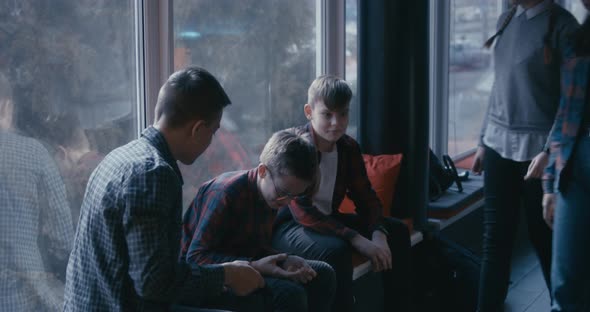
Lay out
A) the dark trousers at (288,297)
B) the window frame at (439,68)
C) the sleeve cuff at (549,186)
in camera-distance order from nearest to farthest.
Result: the dark trousers at (288,297) < the sleeve cuff at (549,186) < the window frame at (439,68)

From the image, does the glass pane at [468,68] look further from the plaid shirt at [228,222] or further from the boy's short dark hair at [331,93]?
the plaid shirt at [228,222]

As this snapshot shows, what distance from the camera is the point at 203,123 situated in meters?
1.80

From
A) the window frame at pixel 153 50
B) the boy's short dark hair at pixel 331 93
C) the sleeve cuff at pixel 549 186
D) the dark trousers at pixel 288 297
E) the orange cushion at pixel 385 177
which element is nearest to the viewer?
the dark trousers at pixel 288 297

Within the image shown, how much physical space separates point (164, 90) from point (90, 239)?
0.40 m

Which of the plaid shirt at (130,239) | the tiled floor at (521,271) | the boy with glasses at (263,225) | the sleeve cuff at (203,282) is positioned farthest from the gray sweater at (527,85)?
the plaid shirt at (130,239)

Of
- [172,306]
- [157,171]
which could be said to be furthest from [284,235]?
[157,171]

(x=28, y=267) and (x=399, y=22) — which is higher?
(x=399, y=22)

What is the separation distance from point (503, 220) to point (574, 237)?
588mm

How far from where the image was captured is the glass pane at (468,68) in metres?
5.25

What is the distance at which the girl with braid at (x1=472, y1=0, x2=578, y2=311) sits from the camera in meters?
2.69

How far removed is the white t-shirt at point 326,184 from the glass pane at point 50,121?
813 millimetres

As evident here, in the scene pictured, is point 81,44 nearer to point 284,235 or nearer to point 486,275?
point 284,235

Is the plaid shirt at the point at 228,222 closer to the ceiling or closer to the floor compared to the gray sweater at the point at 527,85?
closer to the floor

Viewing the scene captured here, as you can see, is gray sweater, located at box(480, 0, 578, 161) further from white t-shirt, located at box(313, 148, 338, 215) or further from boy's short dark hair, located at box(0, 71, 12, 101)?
boy's short dark hair, located at box(0, 71, 12, 101)
